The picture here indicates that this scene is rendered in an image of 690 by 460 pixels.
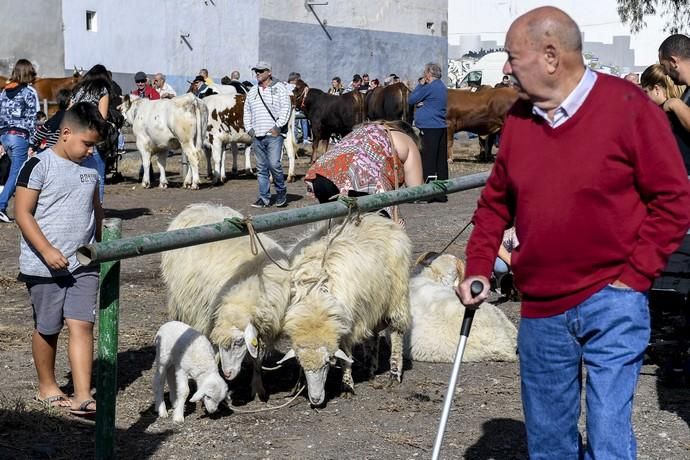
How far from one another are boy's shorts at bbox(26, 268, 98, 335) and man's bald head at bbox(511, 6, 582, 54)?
10.5ft

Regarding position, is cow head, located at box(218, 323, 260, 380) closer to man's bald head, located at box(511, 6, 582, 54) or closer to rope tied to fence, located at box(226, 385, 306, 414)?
rope tied to fence, located at box(226, 385, 306, 414)

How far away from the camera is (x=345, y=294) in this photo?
20.1 ft

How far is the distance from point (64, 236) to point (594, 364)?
10.6 ft

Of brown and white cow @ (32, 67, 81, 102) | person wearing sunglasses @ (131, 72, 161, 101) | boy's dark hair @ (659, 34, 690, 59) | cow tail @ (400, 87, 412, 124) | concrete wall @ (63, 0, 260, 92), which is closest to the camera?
boy's dark hair @ (659, 34, 690, 59)

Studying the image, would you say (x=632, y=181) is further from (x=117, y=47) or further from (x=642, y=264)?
(x=117, y=47)

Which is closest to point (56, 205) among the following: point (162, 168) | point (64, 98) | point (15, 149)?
point (64, 98)

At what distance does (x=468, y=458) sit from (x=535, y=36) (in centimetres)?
253

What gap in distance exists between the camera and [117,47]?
3209cm

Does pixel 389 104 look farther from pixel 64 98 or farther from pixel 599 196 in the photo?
pixel 599 196

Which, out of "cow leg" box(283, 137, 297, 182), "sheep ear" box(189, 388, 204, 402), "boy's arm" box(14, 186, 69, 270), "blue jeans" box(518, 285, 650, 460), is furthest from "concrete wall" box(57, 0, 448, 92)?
"blue jeans" box(518, 285, 650, 460)

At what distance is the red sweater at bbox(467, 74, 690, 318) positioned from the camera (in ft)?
11.2

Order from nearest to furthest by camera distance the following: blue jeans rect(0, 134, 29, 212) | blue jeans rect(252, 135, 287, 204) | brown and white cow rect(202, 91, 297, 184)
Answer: blue jeans rect(0, 134, 29, 212) → blue jeans rect(252, 135, 287, 204) → brown and white cow rect(202, 91, 297, 184)

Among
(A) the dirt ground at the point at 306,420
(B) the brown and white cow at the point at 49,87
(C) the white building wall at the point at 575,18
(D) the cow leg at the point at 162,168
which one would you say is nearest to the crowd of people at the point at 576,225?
(A) the dirt ground at the point at 306,420

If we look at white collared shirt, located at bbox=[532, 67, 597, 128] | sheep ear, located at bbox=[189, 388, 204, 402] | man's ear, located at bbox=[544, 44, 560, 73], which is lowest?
sheep ear, located at bbox=[189, 388, 204, 402]
